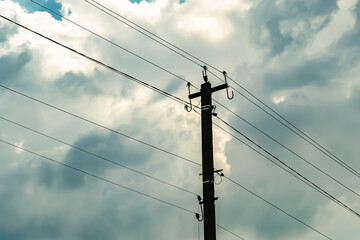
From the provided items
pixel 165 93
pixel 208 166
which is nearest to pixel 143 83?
pixel 165 93

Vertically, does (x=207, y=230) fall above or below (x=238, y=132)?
below

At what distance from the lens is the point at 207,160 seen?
18.6m

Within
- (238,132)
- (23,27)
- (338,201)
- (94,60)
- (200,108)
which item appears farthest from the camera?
(338,201)

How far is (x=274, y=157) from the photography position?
23797mm

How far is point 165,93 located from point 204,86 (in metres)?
1.46

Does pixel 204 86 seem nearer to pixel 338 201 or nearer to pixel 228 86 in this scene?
pixel 228 86

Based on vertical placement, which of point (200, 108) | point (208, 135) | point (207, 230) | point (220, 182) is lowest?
point (207, 230)

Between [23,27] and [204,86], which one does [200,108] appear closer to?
[204,86]

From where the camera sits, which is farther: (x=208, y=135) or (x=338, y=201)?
(x=338, y=201)

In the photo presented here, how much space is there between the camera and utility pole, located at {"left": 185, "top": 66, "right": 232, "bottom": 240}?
1770cm

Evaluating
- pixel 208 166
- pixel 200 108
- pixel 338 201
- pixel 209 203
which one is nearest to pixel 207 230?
pixel 209 203

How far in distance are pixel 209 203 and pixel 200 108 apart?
3800 millimetres

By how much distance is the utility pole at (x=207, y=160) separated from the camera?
1770cm

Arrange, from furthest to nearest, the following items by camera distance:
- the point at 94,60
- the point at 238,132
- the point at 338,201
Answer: the point at 338,201, the point at 238,132, the point at 94,60
